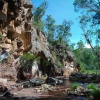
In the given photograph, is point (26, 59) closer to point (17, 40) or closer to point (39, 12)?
point (17, 40)

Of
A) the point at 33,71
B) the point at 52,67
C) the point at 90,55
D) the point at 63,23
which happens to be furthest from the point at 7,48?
the point at 90,55

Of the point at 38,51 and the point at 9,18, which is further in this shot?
the point at 38,51

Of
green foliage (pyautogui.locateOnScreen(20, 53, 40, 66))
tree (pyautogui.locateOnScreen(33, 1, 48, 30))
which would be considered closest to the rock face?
green foliage (pyautogui.locateOnScreen(20, 53, 40, 66))

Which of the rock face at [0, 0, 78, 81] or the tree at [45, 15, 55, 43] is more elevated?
the tree at [45, 15, 55, 43]

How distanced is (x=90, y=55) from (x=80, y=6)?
211ft

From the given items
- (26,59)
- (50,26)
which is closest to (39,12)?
(50,26)

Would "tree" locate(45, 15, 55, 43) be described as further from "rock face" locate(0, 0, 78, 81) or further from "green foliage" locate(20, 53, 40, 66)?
"green foliage" locate(20, 53, 40, 66)

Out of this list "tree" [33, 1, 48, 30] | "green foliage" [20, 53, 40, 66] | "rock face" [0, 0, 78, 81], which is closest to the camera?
"rock face" [0, 0, 78, 81]

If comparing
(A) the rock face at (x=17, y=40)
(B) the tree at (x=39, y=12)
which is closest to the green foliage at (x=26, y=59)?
(A) the rock face at (x=17, y=40)

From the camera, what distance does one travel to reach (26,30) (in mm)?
25062

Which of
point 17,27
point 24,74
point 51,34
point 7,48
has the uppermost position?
point 51,34

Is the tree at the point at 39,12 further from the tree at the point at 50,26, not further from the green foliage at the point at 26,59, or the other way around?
the green foliage at the point at 26,59

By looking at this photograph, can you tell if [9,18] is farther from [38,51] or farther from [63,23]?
[63,23]

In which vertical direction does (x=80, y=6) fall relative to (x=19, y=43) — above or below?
above
